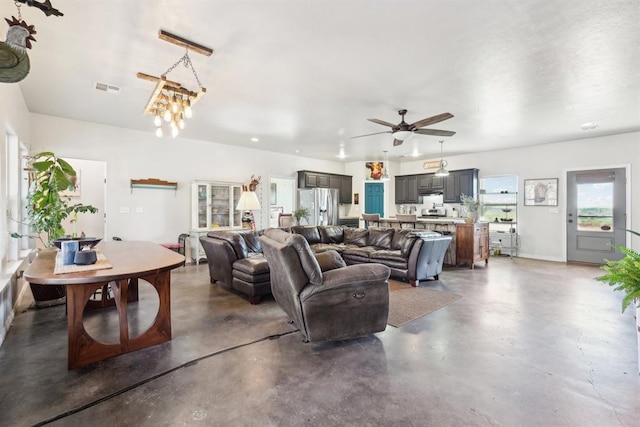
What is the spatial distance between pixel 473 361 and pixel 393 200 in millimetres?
7582

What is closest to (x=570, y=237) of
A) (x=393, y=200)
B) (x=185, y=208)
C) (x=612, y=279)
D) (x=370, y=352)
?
(x=393, y=200)

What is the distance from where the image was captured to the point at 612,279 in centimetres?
212

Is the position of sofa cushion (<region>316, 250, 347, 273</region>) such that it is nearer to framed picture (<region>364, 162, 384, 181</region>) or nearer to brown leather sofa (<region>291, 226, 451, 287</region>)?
brown leather sofa (<region>291, 226, 451, 287</region>)

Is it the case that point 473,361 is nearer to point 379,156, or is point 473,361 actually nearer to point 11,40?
point 11,40

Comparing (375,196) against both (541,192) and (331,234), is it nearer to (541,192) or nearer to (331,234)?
(331,234)

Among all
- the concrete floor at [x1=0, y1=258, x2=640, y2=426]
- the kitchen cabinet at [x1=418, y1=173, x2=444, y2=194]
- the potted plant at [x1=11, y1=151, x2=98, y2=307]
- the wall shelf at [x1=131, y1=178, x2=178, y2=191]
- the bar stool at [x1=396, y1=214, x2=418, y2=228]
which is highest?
the kitchen cabinet at [x1=418, y1=173, x2=444, y2=194]

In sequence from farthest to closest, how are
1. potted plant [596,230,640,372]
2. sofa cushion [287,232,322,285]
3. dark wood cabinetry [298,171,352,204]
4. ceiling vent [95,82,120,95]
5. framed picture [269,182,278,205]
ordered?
dark wood cabinetry [298,171,352,204] → framed picture [269,182,278,205] → ceiling vent [95,82,120,95] → sofa cushion [287,232,322,285] → potted plant [596,230,640,372]

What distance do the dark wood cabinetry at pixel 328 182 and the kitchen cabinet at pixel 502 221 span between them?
3746 mm

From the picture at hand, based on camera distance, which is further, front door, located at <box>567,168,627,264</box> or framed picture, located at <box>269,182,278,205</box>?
framed picture, located at <box>269,182,278,205</box>

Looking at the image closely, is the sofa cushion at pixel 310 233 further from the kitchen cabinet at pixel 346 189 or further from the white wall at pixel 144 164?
the kitchen cabinet at pixel 346 189

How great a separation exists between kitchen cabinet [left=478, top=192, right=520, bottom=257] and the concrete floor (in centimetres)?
426

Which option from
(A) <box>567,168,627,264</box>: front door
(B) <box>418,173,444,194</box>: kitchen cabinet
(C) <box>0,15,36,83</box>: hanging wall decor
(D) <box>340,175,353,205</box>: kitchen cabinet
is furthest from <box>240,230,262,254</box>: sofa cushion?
(A) <box>567,168,627,264</box>: front door

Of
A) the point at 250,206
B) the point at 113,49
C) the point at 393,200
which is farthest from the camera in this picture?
the point at 393,200

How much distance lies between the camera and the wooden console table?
2008 mm
